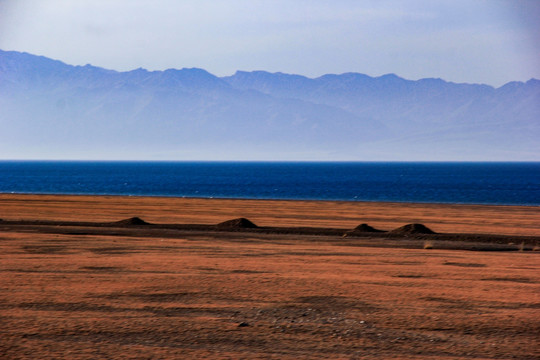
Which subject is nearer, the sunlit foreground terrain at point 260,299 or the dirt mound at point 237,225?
the sunlit foreground terrain at point 260,299

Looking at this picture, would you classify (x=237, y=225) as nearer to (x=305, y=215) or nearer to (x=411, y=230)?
(x=411, y=230)

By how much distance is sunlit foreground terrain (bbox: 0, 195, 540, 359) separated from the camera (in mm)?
12219

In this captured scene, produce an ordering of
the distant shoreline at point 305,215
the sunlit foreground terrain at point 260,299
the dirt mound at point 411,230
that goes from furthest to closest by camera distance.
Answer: the distant shoreline at point 305,215 < the dirt mound at point 411,230 < the sunlit foreground terrain at point 260,299

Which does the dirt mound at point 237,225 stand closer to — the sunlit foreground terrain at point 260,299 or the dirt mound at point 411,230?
the sunlit foreground terrain at point 260,299

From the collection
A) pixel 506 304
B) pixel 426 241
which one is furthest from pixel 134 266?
pixel 426 241

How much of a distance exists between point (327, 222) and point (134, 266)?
76.4 feet

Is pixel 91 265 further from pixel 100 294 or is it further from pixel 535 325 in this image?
pixel 535 325

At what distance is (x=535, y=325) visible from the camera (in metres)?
14.0

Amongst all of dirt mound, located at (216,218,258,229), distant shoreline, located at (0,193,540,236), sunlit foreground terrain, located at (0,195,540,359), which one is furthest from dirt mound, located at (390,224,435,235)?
dirt mound, located at (216,218,258,229)

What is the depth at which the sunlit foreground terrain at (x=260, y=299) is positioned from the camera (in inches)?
481

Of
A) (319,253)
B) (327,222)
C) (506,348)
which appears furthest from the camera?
(327,222)

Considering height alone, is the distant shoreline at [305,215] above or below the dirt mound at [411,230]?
below

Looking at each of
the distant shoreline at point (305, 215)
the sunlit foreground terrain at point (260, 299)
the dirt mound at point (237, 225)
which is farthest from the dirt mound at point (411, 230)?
the dirt mound at point (237, 225)

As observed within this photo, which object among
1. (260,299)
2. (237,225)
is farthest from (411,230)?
(260,299)
